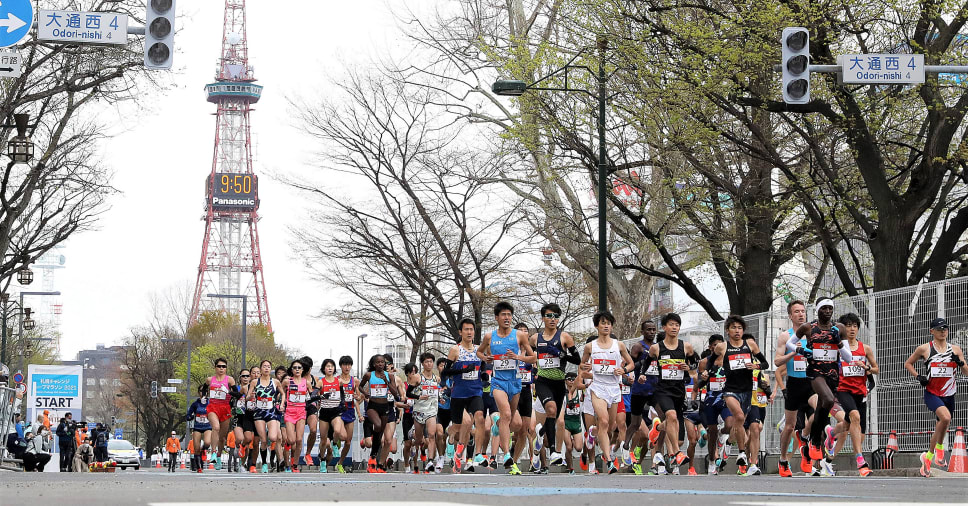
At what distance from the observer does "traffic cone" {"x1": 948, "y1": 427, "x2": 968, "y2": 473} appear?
50.5 ft

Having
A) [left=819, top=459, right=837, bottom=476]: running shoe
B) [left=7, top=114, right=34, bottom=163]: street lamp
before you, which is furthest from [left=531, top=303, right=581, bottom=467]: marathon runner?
[left=7, top=114, right=34, bottom=163]: street lamp

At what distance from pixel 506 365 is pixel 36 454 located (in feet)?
55.1

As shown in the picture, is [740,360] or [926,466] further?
A: [740,360]

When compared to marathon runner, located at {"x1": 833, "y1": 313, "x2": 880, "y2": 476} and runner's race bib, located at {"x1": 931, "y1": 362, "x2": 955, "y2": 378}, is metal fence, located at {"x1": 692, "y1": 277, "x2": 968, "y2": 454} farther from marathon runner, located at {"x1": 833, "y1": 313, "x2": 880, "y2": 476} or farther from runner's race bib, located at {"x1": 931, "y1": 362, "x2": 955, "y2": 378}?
marathon runner, located at {"x1": 833, "y1": 313, "x2": 880, "y2": 476}

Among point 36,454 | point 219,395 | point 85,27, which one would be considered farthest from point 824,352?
point 36,454

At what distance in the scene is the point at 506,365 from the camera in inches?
646

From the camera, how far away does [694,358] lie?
17.0m

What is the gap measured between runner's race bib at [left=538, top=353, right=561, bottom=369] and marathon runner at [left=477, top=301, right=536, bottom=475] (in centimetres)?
25

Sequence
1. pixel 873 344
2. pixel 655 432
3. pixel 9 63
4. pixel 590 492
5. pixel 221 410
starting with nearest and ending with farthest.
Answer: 1. pixel 590 492
2. pixel 9 63
3. pixel 655 432
4. pixel 873 344
5. pixel 221 410

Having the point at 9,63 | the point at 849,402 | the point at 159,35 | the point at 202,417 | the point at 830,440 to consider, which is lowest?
the point at 830,440

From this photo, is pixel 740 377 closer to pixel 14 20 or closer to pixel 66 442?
pixel 14 20

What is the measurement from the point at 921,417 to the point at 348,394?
8068mm

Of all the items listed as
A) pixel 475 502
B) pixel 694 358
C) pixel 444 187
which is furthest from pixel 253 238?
pixel 475 502

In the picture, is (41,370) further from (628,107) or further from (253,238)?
(253,238)
